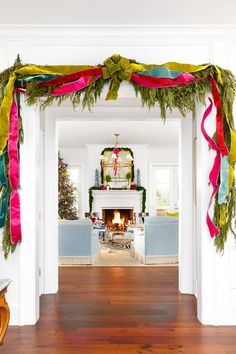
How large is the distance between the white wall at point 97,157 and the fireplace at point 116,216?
61 centimetres

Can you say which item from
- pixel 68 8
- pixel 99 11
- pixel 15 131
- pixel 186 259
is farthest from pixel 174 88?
pixel 186 259

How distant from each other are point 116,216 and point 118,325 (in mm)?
7657

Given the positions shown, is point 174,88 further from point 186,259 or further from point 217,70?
point 186,259

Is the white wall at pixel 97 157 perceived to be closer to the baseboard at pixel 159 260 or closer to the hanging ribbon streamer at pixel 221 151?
the baseboard at pixel 159 260

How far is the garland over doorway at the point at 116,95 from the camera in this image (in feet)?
11.3

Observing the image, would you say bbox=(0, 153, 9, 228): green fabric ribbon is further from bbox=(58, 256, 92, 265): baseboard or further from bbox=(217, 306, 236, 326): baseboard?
bbox=(58, 256, 92, 265): baseboard

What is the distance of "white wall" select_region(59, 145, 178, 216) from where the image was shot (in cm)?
1112

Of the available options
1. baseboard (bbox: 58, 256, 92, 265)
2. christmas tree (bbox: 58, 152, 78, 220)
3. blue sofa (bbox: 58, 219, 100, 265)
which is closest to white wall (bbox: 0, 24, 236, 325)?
blue sofa (bbox: 58, 219, 100, 265)

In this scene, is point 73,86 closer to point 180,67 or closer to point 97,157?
point 180,67

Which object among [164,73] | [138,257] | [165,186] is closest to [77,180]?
[165,186]

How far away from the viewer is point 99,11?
346cm

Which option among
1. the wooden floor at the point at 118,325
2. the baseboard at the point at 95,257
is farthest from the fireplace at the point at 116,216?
the wooden floor at the point at 118,325

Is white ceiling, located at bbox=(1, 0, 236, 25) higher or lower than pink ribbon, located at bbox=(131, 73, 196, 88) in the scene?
higher

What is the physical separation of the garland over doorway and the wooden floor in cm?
80
